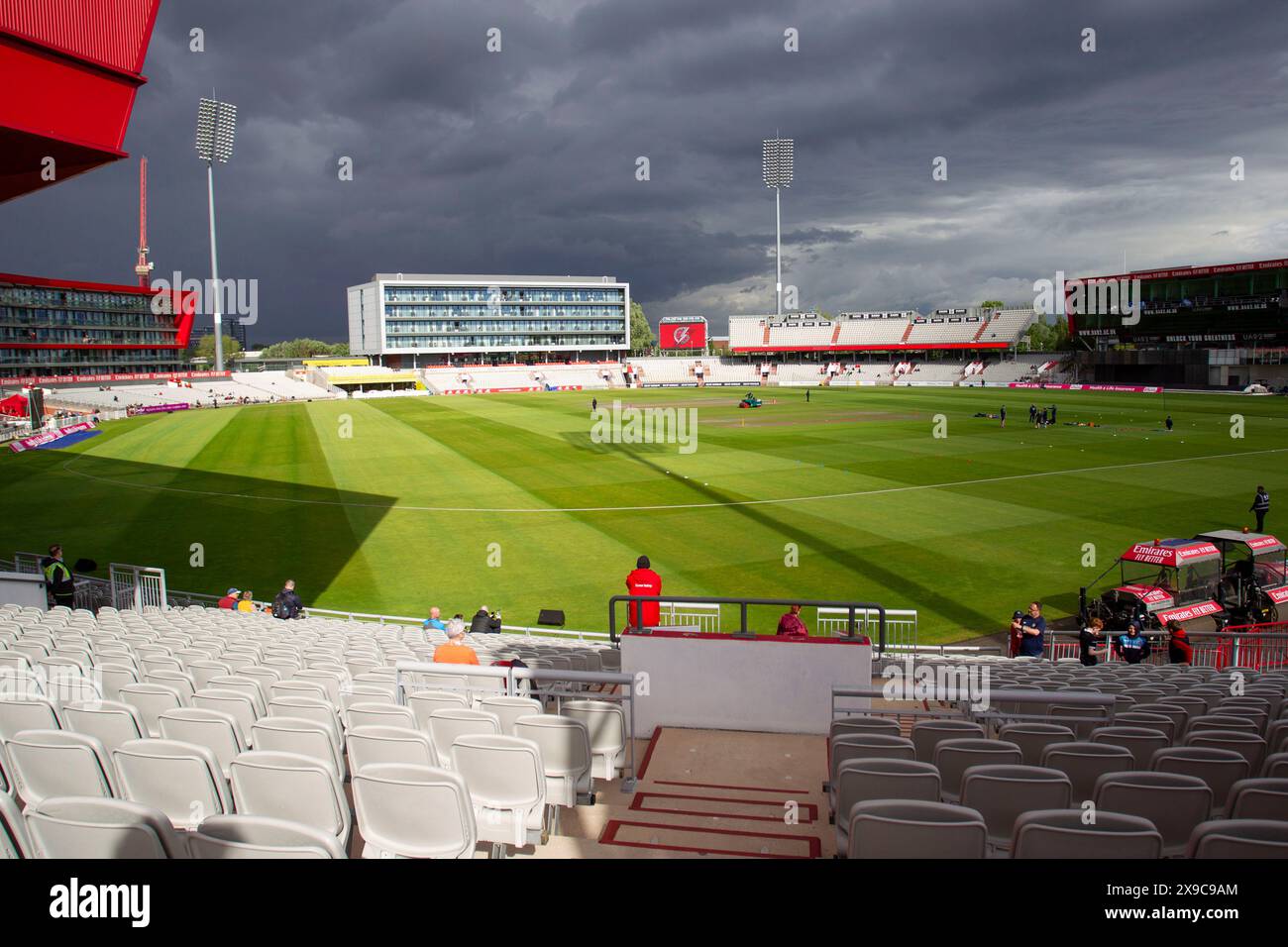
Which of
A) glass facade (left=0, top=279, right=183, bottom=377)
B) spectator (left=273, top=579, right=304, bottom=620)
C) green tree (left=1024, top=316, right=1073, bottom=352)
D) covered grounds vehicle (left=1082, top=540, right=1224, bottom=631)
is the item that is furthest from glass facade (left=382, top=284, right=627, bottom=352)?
covered grounds vehicle (left=1082, top=540, right=1224, bottom=631)

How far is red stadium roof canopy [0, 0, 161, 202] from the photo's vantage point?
11109 mm

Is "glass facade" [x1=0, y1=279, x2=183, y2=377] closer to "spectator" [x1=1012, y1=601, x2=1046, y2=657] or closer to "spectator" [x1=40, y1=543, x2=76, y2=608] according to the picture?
"spectator" [x1=40, y1=543, x2=76, y2=608]

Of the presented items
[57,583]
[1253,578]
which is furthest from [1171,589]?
[57,583]

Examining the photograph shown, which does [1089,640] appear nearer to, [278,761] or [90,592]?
[278,761]

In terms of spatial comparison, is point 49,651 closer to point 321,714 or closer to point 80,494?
point 321,714

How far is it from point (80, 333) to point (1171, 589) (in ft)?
439

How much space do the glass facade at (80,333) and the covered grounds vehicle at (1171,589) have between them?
126800 mm

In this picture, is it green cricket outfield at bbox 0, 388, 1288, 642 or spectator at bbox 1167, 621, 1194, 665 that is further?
green cricket outfield at bbox 0, 388, 1288, 642

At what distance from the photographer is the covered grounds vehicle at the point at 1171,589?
17125 millimetres

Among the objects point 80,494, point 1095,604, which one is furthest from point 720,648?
point 80,494

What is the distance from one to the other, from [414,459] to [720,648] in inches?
1521

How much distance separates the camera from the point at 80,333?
117 m

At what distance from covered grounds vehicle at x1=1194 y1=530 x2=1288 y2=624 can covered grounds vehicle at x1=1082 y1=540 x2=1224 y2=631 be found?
0.83 feet

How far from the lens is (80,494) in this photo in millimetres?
36656
